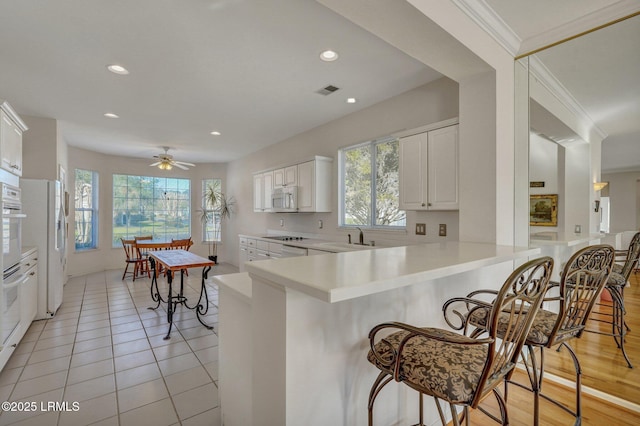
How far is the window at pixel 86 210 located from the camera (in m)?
6.22

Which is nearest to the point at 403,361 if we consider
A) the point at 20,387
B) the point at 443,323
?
the point at 443,323

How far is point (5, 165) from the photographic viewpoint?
9.55 ft

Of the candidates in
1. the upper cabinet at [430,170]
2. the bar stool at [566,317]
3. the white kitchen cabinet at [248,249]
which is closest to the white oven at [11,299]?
the white kitchen cabinet at [248,249]

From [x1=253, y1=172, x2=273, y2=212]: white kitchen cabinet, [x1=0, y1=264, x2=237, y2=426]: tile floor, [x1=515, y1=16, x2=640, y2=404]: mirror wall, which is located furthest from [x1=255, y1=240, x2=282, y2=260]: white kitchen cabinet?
[x1=515, y1=16, x2=640, y2=404]: mirror wall

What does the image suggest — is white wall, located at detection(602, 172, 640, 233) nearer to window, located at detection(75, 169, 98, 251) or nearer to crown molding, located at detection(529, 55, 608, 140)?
crown molding, located at detection(529, 55, 608, 140)

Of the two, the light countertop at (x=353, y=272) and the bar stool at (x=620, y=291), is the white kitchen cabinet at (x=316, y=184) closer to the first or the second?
the light countertop at (x=353, y=272)

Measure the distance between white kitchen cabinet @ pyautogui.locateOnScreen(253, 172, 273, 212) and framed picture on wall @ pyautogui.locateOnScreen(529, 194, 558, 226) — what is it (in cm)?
396

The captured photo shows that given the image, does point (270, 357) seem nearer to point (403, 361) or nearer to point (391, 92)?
point (403, 361)

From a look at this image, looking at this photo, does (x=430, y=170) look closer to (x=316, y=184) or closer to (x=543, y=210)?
(x=543, y=210)

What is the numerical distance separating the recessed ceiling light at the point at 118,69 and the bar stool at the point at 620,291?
415cm

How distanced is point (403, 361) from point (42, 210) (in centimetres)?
453

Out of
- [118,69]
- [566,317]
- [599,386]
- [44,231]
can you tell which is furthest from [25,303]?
[599,386]

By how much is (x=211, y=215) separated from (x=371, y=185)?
5.50 meters

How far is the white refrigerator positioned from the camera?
3570 mm
